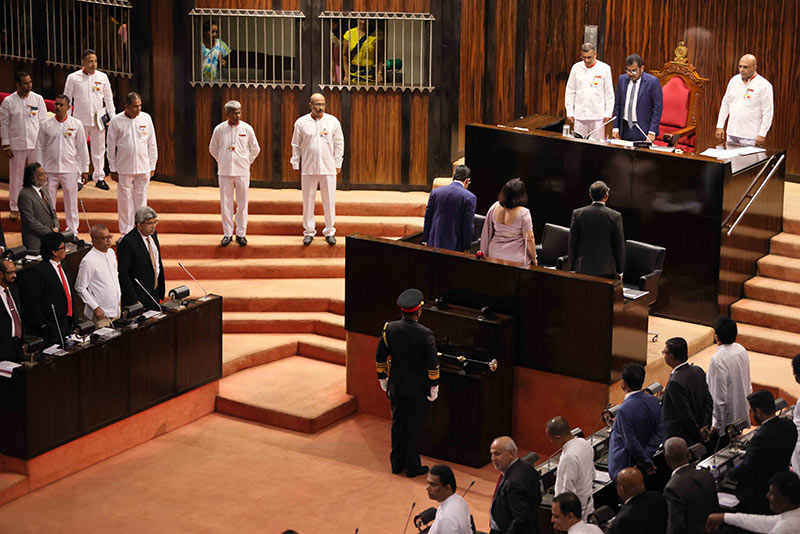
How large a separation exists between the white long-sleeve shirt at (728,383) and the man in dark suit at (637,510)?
189 cm

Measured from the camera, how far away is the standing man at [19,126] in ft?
38.7

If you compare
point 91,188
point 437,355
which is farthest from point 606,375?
point 91,188

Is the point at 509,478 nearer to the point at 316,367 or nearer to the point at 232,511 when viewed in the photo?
the point at 232,511

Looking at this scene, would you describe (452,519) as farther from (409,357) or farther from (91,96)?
(91,96)

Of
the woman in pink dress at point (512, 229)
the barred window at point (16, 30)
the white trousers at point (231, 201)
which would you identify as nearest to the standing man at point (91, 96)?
the barred window at point (16, 30)

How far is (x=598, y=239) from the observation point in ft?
29.0

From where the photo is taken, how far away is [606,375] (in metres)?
8.25

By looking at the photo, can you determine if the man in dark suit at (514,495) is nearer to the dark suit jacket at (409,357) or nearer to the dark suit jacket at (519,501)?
the dark suit jacket at (519,501)

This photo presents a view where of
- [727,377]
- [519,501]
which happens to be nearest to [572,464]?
[519,501]

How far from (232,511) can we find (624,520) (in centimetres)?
310

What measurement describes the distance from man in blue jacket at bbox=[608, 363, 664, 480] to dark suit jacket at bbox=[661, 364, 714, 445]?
0.20 m

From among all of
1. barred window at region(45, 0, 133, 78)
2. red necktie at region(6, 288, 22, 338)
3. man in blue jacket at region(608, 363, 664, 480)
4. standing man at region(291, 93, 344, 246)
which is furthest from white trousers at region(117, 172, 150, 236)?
man in blue jacket at region(608, 363, 664, 480)

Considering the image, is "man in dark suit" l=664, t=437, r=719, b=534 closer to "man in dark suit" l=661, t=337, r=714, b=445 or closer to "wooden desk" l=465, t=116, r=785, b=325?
"man in dark suit" l=661, t=337, r=714, b=445

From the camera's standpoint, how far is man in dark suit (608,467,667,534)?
5613 millimetres
